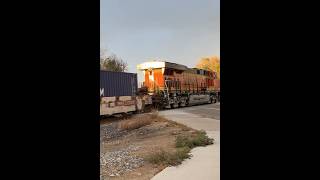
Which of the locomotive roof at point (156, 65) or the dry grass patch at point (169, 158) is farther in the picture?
the locomotive roof at point (156, 65)

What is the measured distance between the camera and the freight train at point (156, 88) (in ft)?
64.1

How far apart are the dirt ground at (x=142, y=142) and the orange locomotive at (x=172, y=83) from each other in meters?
7.29

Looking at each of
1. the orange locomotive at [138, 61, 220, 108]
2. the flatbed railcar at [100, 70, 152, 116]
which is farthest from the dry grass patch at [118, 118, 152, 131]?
the orange locomotive at [138, 61, 220, 108]

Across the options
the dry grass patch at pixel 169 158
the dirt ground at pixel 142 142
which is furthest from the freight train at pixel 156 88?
the dry grass patch at pixel 169 158

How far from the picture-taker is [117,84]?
2044cm

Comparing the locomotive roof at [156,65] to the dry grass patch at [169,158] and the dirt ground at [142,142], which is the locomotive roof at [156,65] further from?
the dry grass patch at [169,158]

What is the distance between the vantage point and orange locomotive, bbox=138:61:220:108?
25.1 m
